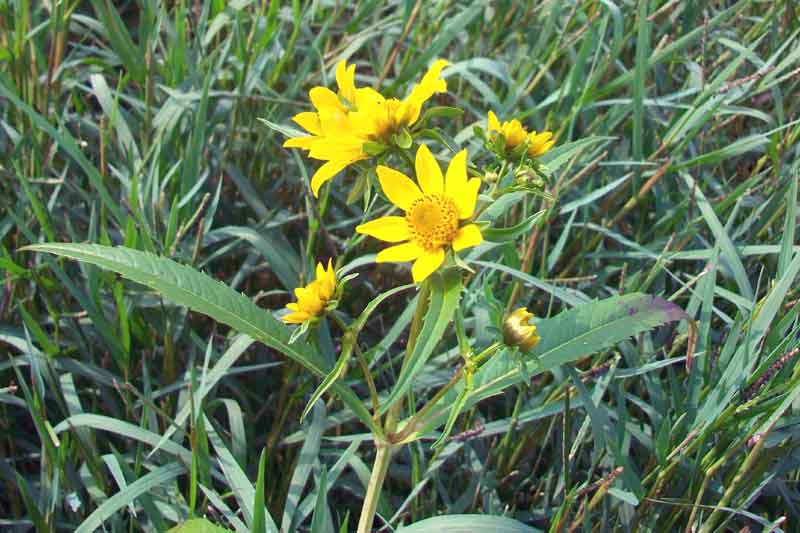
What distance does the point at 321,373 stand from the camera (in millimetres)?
1276

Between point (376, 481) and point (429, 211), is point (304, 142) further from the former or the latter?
point (376, 481)

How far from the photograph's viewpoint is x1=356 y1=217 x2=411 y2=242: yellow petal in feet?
3.89

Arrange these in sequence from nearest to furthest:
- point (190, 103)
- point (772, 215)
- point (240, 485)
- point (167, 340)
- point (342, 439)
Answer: point (240, 485) < point (342, 439) < point (167, 340) < point (772, 215) < point (190, 103)

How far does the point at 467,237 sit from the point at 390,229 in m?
0.14

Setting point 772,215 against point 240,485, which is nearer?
point 240,485

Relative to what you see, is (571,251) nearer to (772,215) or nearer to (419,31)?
(772,215)

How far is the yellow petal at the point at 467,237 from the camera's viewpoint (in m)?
1.09

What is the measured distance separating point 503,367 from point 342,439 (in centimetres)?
43

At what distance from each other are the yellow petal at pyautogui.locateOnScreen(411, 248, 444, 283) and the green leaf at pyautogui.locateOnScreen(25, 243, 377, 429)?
241 mm

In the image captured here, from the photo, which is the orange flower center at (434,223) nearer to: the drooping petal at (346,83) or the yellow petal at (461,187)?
the yellow petal at (461,187)

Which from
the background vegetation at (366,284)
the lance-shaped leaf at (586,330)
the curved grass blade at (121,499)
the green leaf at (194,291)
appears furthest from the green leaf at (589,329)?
the curved grass blade at (121,499)

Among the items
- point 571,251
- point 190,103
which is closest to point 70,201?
point 190,103

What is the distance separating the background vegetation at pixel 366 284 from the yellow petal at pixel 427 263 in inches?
5.3

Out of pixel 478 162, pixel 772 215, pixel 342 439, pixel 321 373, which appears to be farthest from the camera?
pixel 478 162
